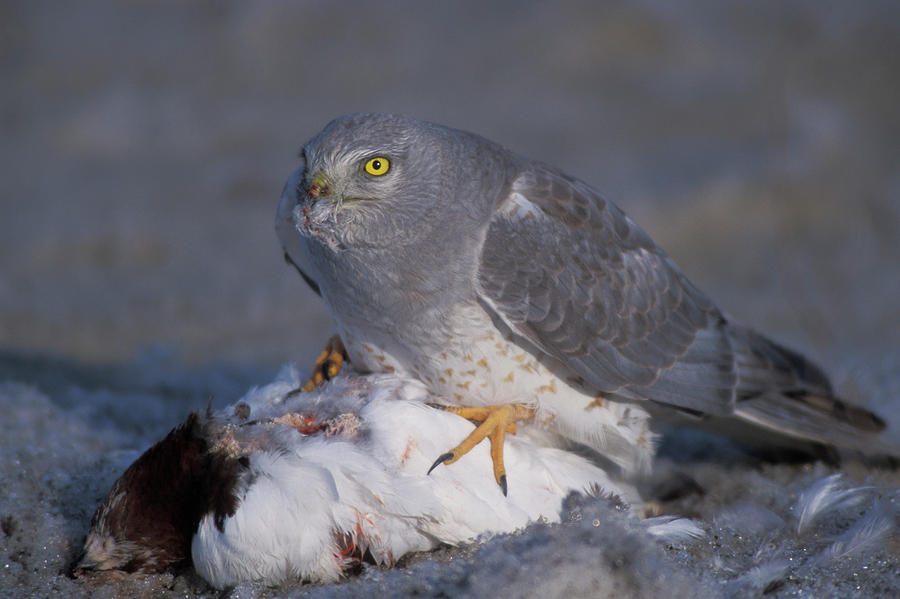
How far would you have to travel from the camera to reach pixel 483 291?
10.1ft

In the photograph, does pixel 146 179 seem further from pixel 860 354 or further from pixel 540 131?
pixel 860 354

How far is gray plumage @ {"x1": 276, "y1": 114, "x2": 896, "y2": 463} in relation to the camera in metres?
3.04

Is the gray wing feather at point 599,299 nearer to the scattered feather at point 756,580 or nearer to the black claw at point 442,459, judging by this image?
the black claw at point 442,459

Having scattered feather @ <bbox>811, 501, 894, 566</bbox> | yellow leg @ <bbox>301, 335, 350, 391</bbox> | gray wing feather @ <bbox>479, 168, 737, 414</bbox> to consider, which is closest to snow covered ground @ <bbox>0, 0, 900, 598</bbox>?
scattered feather @ <bbox>811, 501, 894, 566</bbox>

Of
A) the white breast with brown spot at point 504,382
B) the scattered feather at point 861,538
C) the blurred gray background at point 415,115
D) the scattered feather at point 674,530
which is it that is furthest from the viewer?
the blurred gray background at point 415,115

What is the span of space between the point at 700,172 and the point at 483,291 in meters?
4.60

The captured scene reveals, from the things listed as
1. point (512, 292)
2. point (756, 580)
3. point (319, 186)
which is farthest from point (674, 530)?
point (319, 186)

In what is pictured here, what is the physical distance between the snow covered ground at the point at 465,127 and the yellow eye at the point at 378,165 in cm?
136

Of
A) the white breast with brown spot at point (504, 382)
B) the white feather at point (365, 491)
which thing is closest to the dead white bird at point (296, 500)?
the white feather at point (365, 491)

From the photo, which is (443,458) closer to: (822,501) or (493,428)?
(493,428)

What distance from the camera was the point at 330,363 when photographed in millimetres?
3783

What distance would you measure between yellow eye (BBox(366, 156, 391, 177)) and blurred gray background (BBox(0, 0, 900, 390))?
7.15 ft

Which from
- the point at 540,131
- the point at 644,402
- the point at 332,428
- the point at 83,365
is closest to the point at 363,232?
the point at 332,428

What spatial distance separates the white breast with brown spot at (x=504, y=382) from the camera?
3.12 m
